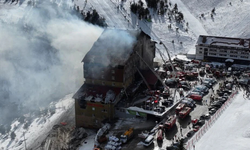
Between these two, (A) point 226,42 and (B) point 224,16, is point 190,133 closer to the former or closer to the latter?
(A) point 226,42

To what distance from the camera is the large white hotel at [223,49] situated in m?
78.6

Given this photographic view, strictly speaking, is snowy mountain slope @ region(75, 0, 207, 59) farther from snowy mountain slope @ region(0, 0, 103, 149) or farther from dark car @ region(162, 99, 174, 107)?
dark car @ region(162, 99, 174, 107)

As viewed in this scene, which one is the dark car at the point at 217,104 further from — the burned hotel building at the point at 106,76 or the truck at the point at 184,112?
the burned hotel building at the point at 106,76

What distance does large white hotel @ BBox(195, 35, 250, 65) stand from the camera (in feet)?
258

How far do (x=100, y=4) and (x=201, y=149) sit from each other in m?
87.2

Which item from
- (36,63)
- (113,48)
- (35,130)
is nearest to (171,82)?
(113,48)

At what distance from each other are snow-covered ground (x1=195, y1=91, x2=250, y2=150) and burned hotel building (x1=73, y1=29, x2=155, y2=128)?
17.7 m

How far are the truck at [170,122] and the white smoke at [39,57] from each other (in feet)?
99.4

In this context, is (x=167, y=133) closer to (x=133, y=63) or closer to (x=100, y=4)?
(x=133, y=63)

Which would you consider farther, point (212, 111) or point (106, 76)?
point (106, 76)

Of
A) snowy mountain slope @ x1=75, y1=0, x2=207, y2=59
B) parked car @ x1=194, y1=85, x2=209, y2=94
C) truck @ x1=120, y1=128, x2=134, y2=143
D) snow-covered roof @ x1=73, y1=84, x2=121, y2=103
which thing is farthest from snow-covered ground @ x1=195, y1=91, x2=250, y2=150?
snowy mountain slope @ x1=75, y1=0, x2=207, y2=59

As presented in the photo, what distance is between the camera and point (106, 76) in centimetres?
5747

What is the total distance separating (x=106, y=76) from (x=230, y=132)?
23951 millimetres

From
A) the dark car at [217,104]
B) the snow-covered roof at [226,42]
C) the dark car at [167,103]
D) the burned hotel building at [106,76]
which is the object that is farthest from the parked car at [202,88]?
the snow-covered roof at [226,42]
